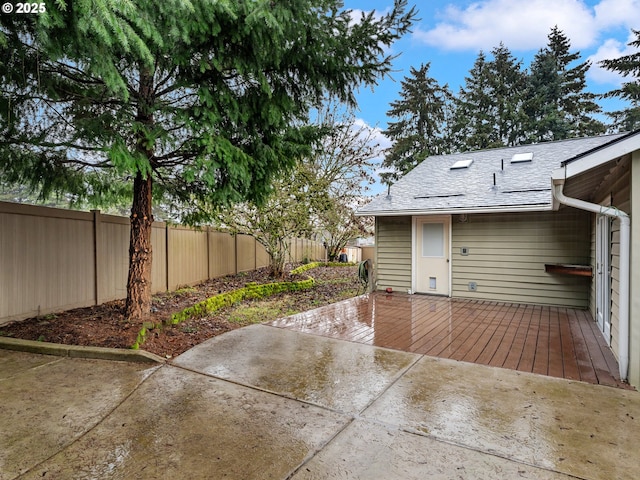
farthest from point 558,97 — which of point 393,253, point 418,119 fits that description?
point 393,253

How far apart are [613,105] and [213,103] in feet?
76.6

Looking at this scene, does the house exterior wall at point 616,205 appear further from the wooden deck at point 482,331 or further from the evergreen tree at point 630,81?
the evergreen tree at point 630,81

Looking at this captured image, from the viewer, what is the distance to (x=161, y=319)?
4750mm

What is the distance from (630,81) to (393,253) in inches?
720

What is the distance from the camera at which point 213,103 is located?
12.5ft

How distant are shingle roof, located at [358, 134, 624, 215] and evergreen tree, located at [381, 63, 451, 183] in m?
12.0

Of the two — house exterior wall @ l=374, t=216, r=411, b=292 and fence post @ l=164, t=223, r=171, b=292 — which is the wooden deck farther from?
fence post @ l=164, t=223, r=171, b=292

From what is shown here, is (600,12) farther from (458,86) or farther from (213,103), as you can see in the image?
(213,103)

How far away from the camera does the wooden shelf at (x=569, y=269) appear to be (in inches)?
235

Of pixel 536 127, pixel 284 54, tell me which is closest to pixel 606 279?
pixel 284 54

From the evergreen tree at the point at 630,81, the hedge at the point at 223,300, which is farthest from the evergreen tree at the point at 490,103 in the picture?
the hedge at the point at 223,300

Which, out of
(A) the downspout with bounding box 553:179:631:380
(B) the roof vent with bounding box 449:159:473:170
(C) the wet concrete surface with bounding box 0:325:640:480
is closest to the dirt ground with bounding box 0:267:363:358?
(C) the wet concrete surface with bounding box 0:325:640:480

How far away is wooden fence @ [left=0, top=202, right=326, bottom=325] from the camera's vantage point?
436cm

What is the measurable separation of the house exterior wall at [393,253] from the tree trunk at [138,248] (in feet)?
18.3
